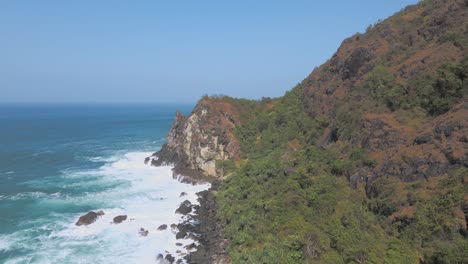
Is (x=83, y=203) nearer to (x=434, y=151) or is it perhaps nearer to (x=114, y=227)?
(x=114, y=227)

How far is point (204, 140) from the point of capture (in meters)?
→ 57.7

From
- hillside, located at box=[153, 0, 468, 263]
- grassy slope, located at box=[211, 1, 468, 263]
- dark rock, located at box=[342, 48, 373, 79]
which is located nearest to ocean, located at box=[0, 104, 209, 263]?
hillside, located at box=[153, 0, 468, 263]

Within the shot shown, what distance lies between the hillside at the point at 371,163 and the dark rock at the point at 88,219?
15070 millimetres

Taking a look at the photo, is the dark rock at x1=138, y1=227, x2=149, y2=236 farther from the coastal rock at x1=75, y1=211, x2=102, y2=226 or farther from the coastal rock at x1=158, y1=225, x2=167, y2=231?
the coastal rock at x1=75, y1=211, x2=102, y2=226

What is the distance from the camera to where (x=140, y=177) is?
5734 cm

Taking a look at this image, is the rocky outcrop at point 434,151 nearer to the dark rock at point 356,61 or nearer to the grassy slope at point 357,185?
the grassy slope at point 357,185

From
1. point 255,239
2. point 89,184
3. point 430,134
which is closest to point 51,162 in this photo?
point 89,184

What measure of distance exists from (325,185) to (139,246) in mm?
19788

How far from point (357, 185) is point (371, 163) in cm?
263

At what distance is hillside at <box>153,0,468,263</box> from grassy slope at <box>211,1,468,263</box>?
0.11 meters

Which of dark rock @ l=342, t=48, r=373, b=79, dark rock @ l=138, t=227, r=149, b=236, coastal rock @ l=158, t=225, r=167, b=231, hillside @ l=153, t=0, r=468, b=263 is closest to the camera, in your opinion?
hillside @ l=153, t=0, r=468, b=263

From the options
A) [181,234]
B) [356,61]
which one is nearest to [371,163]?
[181,234]

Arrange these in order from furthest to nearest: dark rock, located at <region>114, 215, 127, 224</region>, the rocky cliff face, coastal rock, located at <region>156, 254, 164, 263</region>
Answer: the rocky cliff face → dark rock, located at <region>114, 215, 127, 224</region> → coastal rock, located at <region>156, 254, 164, 263</region>

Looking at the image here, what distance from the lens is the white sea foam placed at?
3148 centimetres
